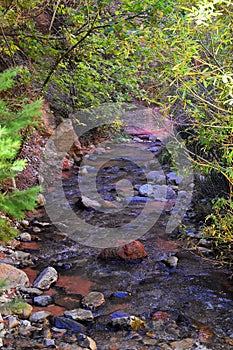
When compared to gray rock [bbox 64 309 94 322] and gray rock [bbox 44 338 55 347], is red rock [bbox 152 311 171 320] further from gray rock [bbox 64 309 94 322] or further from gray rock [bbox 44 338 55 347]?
gray rock [bbox 44 338 55 347]

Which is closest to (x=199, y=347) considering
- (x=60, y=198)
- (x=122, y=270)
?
(x=122, y=270)

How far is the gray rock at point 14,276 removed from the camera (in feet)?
10.4

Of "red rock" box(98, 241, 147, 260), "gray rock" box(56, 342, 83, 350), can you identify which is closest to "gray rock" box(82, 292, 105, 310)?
"gray rock" box(56, 342, 83, 350)

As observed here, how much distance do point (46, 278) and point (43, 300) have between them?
0.29 meters

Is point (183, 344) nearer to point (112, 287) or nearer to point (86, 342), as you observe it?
point (86, 342)

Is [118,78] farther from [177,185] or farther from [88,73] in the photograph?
[177,185]

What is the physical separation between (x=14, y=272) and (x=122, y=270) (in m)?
0.96

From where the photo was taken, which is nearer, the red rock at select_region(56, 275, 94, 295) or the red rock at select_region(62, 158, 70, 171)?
the red rock at select_region(56, 275, 94, 295)

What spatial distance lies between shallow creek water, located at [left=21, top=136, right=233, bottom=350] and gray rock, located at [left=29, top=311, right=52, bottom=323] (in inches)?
4.1

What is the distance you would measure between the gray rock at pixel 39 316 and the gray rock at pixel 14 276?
16.4 inches

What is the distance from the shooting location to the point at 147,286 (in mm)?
3346

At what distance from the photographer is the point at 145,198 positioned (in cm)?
571

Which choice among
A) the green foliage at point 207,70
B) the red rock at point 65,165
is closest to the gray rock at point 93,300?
the green foliage at point 207,70

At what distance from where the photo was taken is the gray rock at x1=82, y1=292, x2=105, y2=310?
Answer: 3.02m
